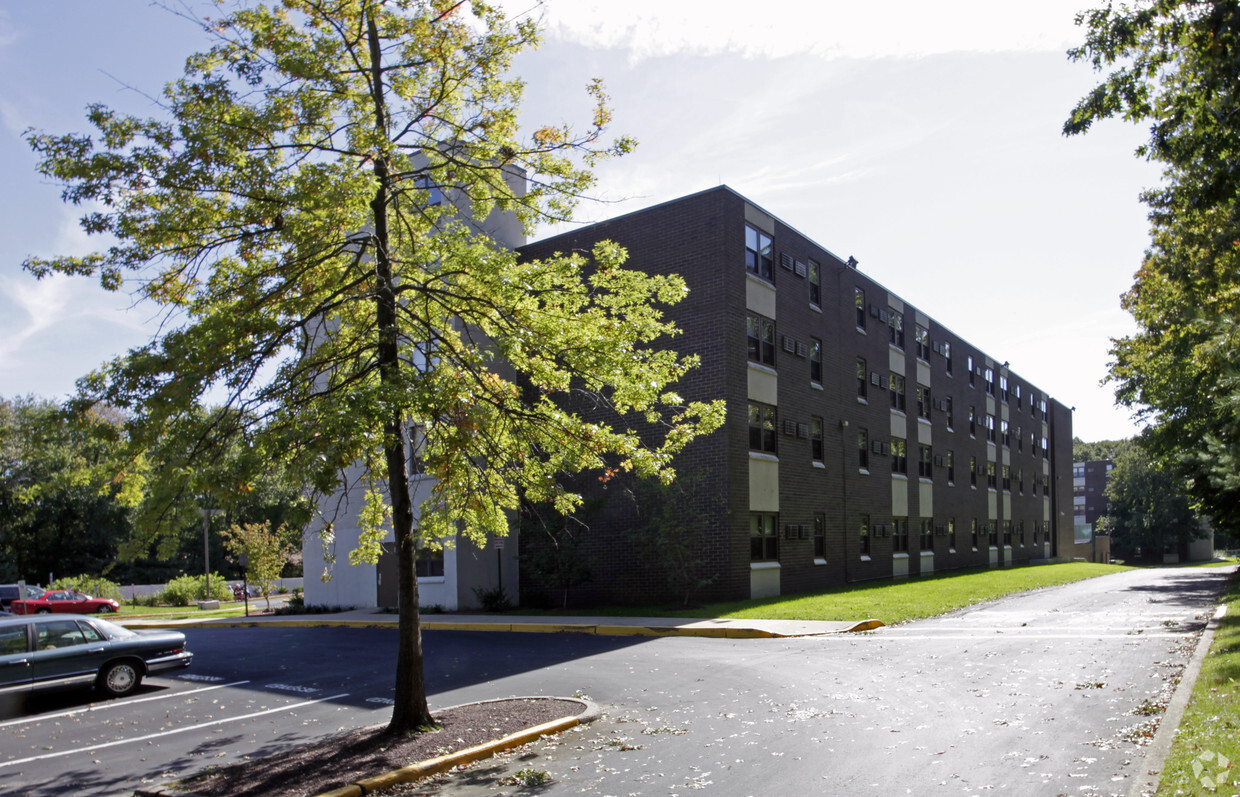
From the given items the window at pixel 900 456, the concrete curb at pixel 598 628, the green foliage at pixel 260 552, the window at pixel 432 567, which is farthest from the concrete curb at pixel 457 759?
the window at pixel 900 456

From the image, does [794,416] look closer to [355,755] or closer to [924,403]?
[924,403]

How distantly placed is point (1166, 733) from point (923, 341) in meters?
33.6

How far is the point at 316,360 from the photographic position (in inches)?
364

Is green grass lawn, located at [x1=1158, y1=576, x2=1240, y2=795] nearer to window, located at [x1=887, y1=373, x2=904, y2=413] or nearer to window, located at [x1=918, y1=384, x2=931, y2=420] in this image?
window, located at [x1=887, y1=373, x2=904, y2=413]

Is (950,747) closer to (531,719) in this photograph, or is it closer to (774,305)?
(531,719)

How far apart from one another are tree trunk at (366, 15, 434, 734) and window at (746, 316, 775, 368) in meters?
16.9

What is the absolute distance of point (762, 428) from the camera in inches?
1005

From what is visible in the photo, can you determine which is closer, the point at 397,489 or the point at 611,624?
the point at 397,489

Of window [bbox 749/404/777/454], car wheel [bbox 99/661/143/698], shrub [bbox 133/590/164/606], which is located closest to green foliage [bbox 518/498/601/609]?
window [bbox 749/404/777/454]

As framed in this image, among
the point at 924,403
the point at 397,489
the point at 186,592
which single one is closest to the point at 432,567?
the point at 397,489

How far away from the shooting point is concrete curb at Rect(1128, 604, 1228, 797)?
20.9ft

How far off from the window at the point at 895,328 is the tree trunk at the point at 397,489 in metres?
29.3

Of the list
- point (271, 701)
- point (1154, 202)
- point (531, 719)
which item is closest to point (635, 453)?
point (531, 719)

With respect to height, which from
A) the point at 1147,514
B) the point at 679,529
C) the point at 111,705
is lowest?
the point at 1147,514
